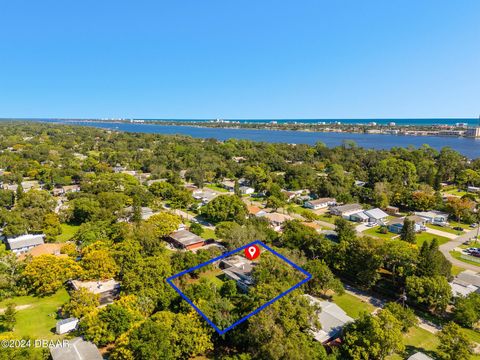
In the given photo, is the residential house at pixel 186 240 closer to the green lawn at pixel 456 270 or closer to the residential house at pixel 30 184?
the green lawn at pixel 456 270

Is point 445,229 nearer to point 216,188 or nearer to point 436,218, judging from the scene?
point 436,218

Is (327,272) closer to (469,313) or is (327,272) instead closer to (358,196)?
(469,313)

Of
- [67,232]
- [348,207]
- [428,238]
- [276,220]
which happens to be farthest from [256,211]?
[67,232]

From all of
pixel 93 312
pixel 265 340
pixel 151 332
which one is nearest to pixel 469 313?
pixel 265 340

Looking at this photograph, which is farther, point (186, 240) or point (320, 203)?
point (320, 203)

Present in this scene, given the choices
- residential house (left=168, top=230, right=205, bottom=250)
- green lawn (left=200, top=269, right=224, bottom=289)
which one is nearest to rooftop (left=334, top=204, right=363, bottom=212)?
residential house (left=168, top=230, right=205, bottom=250)
